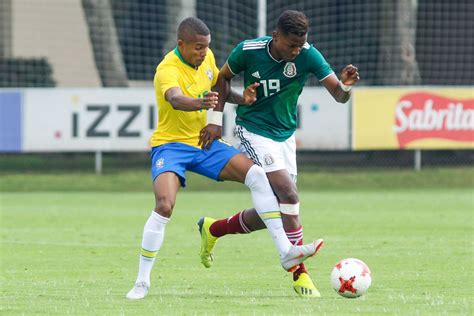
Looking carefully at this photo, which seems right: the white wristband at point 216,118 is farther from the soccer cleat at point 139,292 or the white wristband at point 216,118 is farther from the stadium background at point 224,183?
the soccer cleat at point 139,292

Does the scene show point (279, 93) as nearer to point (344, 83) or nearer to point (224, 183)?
point (344, 83)

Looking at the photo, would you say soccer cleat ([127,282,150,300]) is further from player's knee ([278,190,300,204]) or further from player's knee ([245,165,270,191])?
player's knee ([278,190,300,204])

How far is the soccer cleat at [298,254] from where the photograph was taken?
316 inches

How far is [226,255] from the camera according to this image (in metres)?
11.3

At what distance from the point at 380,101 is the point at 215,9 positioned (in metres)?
5.92

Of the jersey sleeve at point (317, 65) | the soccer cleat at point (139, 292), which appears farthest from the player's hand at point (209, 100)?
the soccer cleat at point (139, 292)

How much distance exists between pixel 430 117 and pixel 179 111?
551 inches

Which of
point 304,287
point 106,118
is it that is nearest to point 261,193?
point 304,287

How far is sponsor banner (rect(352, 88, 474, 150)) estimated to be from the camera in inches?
862

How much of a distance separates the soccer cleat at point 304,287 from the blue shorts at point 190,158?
981 millimetres

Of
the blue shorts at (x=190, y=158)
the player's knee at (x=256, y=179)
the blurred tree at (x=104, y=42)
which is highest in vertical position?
the blue shorts at (x=190, y=158)

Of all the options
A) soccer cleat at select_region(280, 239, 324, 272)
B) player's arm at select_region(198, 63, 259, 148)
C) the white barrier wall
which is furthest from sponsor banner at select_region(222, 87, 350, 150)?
soccer cleat at select_region(280, 239, 324, 272)

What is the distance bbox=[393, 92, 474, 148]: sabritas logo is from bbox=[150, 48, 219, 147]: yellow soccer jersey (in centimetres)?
1358

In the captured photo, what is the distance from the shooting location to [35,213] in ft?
54.2
